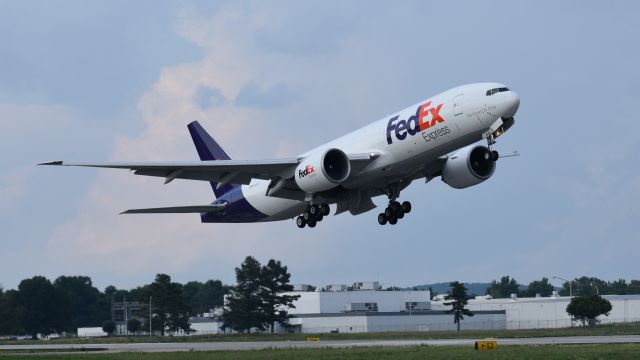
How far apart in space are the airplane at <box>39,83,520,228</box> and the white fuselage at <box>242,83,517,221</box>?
4 centimetres

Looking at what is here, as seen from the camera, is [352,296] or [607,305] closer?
[607,305]

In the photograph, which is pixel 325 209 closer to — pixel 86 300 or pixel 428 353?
pixel 428 353

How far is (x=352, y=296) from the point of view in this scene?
139625mm

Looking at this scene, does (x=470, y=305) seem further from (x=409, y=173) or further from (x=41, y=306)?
(x=409, y=173)

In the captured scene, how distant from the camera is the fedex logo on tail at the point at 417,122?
157ft

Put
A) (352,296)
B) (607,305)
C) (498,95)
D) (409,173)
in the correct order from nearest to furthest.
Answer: (498,95)
(409,173)
(607,305)
(352,296)

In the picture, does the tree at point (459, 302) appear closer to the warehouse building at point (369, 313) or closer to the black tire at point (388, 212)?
the warehouse building at point (369, 313)

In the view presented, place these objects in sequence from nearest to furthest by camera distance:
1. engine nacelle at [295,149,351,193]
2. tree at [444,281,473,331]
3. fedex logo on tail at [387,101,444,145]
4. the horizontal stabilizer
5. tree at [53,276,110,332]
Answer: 1. fedex logo on tail at [387,101,444,145]
2. engine nacelle at [295,149,351,193]
3. the horizontal stabilizer
4. tree at [444,281,473,331]
5. tree at [53,276,110,332]

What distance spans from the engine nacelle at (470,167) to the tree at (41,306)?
316 ft

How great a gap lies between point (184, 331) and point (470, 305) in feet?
132

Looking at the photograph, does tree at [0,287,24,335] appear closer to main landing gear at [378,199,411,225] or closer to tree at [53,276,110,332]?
tree at [53,276,110,332]

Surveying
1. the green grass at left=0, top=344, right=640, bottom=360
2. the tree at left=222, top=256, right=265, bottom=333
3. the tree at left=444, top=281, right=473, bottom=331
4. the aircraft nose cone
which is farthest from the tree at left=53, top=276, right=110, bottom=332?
the aircraft nose cone

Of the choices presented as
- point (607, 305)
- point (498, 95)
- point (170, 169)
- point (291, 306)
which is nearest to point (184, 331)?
point (291, 306)

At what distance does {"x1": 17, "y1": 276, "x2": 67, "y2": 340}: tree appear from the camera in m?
139
